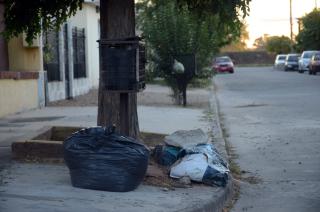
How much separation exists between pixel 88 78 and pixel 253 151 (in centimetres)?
1622

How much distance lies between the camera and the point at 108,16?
9.31 meters

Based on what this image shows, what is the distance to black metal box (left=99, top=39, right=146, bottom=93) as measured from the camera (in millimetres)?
8586

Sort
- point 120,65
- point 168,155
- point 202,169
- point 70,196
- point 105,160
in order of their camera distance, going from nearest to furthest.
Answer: point 70,196 → point 105,160 → point 202,169 → point 120,65 → point 168,155

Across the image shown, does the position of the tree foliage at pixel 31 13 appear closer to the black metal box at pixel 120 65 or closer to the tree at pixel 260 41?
the black metal box at pixel 120 65

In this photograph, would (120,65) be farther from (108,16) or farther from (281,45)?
A: (281,45)

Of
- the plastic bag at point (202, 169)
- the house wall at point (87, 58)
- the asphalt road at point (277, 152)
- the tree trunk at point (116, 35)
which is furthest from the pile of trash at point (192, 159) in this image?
the house wall at point (87, 58)

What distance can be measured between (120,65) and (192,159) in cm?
148

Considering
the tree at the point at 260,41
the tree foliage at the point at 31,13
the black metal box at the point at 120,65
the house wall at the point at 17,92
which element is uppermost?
the tree at the point at 260,41

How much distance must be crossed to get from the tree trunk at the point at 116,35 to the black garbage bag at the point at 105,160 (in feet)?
4.84

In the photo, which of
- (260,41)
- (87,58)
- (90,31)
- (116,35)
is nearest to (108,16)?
(116,35)

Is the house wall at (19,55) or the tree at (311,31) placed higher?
the tree at (311,31)

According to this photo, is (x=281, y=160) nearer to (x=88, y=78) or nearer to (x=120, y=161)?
(x=120, y=161)

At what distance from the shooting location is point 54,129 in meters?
11.4

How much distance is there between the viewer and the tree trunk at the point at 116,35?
9.25 meters
